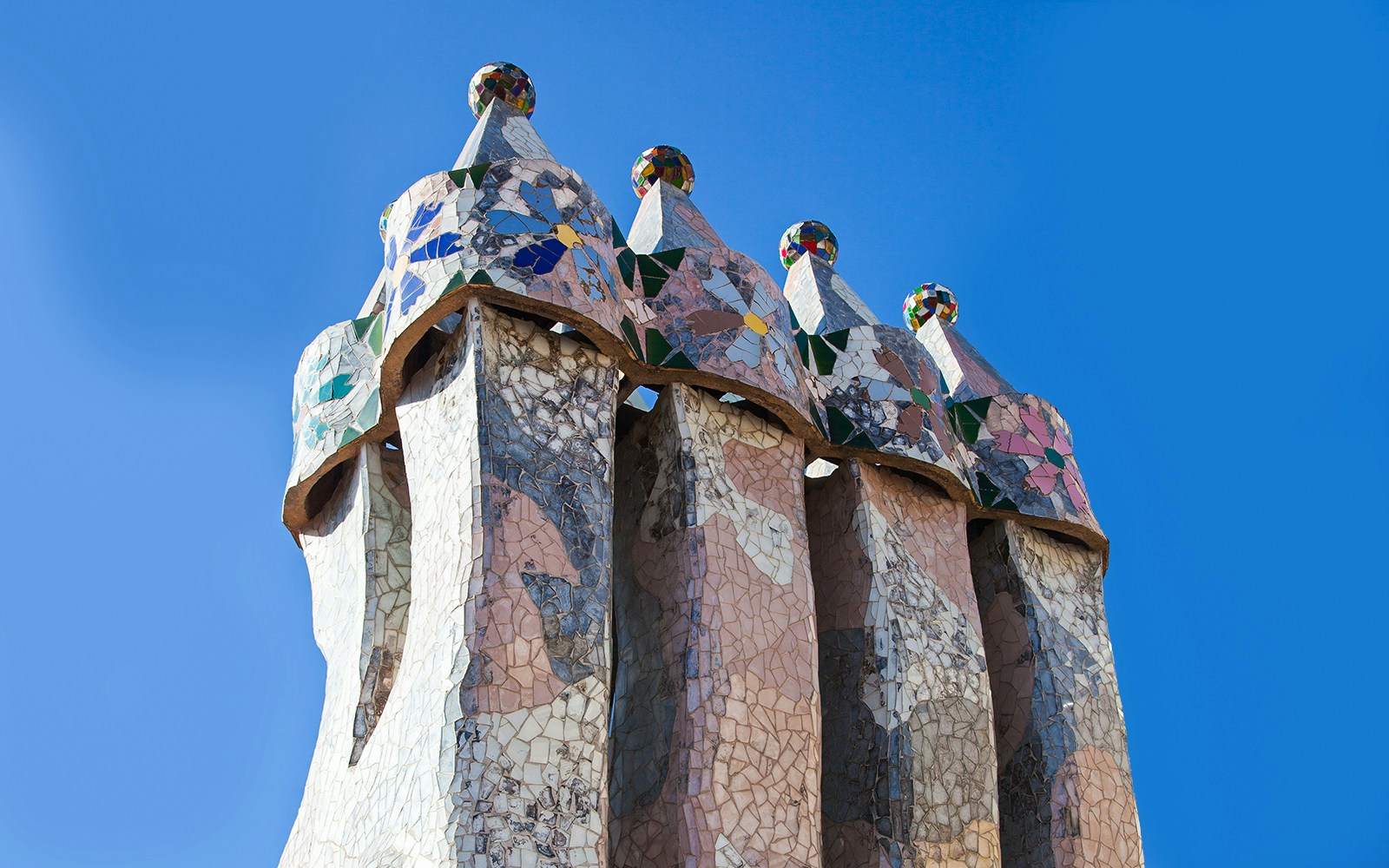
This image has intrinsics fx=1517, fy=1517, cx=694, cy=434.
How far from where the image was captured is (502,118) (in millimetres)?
8023

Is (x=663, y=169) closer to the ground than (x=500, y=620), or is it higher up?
higher up

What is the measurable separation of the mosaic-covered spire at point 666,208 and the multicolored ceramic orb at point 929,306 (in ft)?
6.41

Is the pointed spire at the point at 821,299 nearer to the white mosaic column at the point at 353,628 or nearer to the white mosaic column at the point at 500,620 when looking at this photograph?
the white mosaic column at the point at 500,620

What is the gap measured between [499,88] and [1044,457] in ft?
12.1

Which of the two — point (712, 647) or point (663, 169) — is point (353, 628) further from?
point (663, 169)

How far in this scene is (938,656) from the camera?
743 cm

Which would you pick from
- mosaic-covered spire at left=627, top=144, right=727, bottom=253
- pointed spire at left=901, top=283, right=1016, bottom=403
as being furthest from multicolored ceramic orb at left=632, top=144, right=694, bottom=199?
pointed spire at left=901, top=283, right=1016, bottom=403

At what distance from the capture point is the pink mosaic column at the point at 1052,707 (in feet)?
25.4

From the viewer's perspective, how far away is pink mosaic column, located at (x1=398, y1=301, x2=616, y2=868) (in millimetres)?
5605

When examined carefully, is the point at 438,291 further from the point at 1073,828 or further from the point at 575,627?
the point at 1073,828

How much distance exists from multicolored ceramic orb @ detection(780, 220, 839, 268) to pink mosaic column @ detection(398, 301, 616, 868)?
9.94 feet

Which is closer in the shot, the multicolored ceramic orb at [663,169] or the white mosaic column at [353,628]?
the white mosaic column at [353,628]

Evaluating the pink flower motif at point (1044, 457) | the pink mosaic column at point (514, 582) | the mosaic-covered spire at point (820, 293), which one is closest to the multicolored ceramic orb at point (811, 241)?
the mosaic-covered spire at point (820, 293)

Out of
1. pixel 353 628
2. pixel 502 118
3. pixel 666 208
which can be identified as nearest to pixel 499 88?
pixel 502 118
